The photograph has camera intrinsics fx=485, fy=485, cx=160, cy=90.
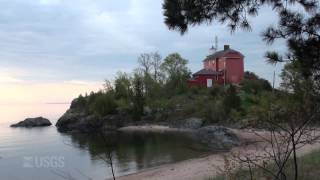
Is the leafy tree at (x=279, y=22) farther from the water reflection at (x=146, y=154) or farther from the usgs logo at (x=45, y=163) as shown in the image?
the usgs logo at (x=45, y=163)

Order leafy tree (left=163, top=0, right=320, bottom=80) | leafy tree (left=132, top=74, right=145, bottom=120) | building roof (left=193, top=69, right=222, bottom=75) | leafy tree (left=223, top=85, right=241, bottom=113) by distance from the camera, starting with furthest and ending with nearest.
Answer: building roof (left=193, top=69, right=222, bottom=75) → leafy tree (left=132, top=74, right=145, bottom=120) → leafy tree (left=223, top=85, right=241, bottom=113) → leafy tree (left=163, top=0, right=320, bottom=80)

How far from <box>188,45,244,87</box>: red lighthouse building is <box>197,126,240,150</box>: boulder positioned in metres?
28.7

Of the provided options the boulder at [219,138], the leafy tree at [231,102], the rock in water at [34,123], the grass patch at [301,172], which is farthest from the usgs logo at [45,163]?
the rock in water at [34,123]

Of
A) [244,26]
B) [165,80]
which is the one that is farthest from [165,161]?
[165,80]

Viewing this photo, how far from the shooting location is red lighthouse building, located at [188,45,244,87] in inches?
3036

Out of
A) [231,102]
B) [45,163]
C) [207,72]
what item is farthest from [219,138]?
A: [207,72]

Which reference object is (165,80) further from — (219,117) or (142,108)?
(219,117)

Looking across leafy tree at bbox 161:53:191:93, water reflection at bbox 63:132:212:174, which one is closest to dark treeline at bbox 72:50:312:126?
leafy tree at bbox 161:53:191:93

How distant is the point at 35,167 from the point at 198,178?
54.4ft

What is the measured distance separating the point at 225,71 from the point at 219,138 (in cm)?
3576

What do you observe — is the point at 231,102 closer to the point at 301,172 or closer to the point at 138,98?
the point at 138,98

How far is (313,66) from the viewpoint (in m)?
8.77

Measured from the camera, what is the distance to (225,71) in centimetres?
7775

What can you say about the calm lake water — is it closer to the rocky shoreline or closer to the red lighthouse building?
the rocky shoreline
